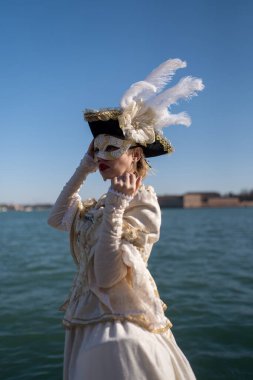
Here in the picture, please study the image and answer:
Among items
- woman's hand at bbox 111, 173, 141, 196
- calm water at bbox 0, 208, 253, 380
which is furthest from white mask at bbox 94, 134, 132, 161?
calm water at bbox 0, 208, 253, 380

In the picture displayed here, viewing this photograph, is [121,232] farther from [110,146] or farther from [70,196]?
[70,196]

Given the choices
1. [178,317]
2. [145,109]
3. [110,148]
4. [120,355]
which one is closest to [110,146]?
[110,148]

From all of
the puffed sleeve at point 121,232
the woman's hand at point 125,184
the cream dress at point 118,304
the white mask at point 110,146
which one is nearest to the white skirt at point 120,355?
the cream dress at point 118,304

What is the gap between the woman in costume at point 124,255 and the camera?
1.52m

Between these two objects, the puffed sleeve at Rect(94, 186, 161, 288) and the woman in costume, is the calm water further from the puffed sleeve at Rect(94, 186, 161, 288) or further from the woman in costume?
the puffed sleeve at Rect(94, 186, 161, 288)

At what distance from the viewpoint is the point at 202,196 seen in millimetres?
94812

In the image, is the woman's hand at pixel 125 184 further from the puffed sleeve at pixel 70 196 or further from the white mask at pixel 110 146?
the puffed sleeve at pixel 70 196

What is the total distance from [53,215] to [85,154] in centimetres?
32

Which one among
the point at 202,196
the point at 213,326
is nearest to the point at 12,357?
the point at 213,326

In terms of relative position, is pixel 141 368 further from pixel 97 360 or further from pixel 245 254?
pixel 245 254

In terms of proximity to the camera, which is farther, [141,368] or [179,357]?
[179,357]

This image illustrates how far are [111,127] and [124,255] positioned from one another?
523 millimetres

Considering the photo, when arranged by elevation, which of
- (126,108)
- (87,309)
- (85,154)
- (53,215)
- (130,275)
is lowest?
(87,309)

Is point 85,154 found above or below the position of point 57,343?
above
